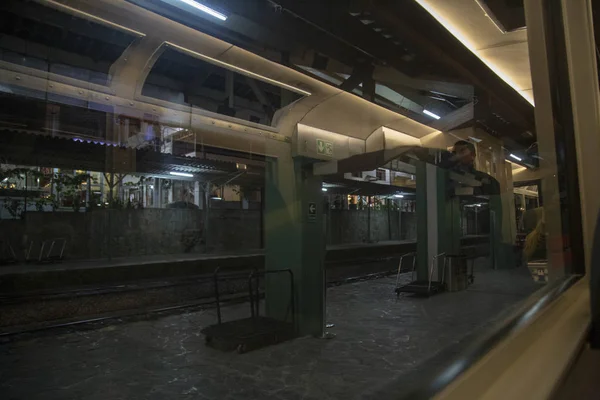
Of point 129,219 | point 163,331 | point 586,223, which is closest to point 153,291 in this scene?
point 129,219

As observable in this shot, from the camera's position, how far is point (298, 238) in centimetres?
510

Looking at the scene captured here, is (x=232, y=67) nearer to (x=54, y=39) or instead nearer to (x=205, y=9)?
(x=205, y=9)

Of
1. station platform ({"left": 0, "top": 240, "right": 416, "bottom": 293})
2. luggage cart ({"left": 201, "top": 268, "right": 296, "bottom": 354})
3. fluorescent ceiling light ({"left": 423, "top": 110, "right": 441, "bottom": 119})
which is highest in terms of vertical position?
fluorescent ceiling light ({"left": 423, "top": 110, "right": 441, "bottom": 119})

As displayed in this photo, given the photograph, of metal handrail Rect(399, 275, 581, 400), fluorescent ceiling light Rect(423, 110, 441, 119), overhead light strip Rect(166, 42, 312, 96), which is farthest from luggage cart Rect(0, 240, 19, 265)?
metal handrail Rect(399, 275, 581, 400)

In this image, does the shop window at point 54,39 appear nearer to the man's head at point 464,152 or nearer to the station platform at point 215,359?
the station platform at point 215,359

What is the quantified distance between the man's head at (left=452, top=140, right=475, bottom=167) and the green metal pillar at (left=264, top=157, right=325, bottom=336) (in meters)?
3.13

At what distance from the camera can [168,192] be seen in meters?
10.4

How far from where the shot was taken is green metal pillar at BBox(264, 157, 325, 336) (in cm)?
510

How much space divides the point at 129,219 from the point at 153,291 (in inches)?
67.1

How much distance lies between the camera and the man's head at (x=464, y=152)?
23.1ft

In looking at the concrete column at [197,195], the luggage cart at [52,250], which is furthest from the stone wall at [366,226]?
the luggage cart at [52,250]

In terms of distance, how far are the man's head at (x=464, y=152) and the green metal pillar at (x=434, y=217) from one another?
57.6 inches

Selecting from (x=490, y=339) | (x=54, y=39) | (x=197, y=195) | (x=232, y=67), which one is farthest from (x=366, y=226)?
(x=490, y=339)

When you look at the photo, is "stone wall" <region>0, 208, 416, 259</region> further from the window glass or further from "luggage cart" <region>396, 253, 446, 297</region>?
"luggage cart" <region>396, 253, 446, 297</region>
